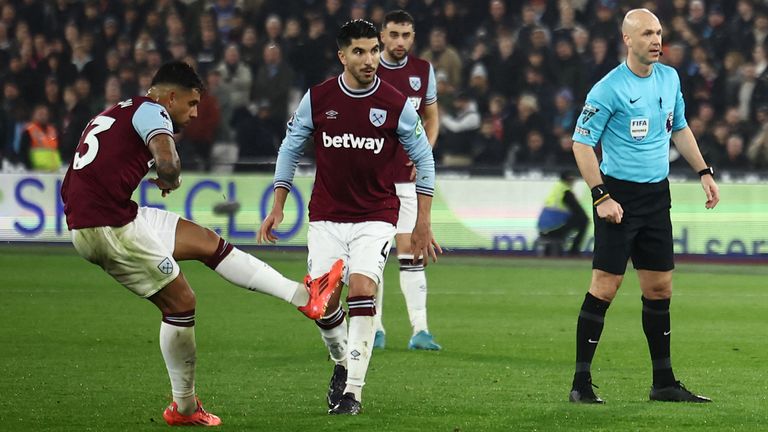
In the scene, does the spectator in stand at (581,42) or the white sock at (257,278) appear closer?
the white sock at (257,278)

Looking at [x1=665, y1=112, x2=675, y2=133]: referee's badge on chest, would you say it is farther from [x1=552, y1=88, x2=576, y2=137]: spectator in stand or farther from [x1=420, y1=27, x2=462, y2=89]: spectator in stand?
[x1=420, y1=27, x2=462, y2=89]: spectator in stand

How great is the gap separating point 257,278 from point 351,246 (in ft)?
2.06

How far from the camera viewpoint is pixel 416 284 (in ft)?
33.7

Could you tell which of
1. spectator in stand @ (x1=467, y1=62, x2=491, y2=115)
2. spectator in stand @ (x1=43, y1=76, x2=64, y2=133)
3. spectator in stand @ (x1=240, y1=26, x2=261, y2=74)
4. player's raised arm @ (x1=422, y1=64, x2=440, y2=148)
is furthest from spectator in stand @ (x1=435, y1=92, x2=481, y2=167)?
player's raised arm @ (x1=422, y1=64, x2=440, y2=148)

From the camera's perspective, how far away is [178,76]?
6.68m

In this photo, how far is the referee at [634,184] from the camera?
23.9 ft

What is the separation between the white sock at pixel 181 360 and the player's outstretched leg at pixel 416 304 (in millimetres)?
3594

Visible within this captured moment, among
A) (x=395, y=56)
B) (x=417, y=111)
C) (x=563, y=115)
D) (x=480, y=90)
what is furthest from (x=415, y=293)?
(x=480, y=90)

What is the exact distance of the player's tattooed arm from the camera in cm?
632

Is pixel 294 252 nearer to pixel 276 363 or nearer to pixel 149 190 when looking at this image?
pixel 149 190

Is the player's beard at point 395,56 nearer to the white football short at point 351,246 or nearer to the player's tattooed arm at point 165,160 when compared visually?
the white football short at point 351,246

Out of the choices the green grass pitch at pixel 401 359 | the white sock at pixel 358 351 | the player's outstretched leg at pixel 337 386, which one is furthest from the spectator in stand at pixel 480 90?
the white sock at pixel 358 351

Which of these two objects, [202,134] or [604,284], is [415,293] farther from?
[202,134]

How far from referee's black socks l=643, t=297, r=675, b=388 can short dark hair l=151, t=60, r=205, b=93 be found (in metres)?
2.78
